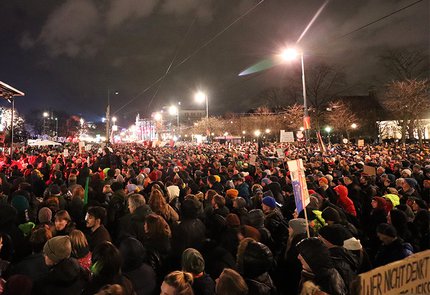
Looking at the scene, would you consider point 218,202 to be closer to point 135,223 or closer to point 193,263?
point 135,223

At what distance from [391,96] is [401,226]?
34509 mm

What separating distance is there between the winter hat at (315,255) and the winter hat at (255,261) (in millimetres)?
381

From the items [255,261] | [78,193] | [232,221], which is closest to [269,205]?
[232,221]

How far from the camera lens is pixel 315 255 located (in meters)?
3.12

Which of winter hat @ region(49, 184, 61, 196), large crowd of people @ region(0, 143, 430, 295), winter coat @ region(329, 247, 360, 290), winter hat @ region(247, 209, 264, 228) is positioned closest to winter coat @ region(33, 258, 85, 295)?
large crowd of people @ region(0, 143, 430, 295)

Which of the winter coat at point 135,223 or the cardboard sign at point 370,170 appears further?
the cardboard sign at point 370,170

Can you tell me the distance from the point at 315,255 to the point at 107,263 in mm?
2101

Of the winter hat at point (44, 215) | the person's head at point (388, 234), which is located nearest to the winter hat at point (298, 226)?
the person's head at point (388, 234)

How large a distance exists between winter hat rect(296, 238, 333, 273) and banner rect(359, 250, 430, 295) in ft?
2.47

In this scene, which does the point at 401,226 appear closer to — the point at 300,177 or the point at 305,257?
the point at 300,177

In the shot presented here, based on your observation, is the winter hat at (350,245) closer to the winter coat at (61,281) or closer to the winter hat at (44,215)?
the winter coat at (61,281)

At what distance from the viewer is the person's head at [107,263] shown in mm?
3135

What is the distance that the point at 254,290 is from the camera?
9.98 feet

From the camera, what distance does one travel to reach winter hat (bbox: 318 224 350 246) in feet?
13.1
